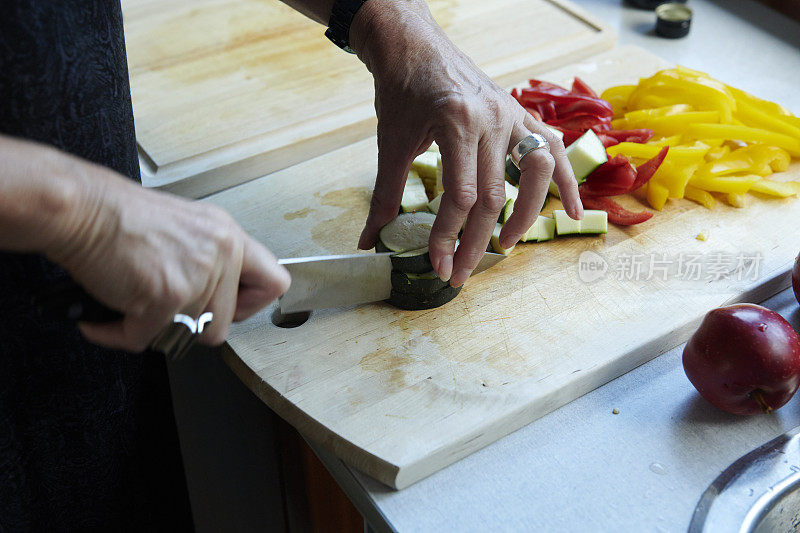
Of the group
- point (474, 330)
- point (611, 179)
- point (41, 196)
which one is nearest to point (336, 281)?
point (474, 330)

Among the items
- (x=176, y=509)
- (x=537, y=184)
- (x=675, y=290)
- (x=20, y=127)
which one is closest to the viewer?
(x=20, y=127)

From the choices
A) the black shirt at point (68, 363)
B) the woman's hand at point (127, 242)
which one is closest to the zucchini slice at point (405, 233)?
the woman's hand at point (127, 242)

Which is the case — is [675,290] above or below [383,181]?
below

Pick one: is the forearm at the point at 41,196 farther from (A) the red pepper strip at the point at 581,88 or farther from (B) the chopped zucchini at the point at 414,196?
(A) the red pepper strip at the point at 581,88

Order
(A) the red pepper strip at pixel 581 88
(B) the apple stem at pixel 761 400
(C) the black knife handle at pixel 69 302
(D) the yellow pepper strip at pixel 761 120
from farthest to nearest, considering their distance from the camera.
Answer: (A) the red pepper strip at pixel 581 88
(D) the yellow pepper strip at pixel 761 120
(B) the apple stem at pixel 761 400
(C) the black knife handle at pixel 69 302

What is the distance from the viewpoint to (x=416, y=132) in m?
1.37

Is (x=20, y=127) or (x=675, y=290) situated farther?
(x=675, y=290)

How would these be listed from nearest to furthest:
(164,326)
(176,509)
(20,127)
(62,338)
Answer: (164,326)
(20,127)
(62,338)
(176,509)

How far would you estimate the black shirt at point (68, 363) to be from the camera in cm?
114

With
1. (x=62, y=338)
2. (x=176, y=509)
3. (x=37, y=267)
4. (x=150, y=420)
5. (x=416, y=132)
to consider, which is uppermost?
(x=416, y=132)

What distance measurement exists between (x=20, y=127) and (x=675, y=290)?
1.28 metres

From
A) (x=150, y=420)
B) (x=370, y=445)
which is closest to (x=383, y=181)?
(x=370, y=445)

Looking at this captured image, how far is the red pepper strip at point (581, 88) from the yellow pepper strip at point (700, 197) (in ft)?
1.26

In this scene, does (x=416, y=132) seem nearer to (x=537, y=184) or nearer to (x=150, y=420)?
(x=537, y=184)
